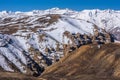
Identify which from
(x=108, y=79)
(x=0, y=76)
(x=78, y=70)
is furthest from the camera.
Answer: (x=78, y=70)

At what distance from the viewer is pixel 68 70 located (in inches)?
5792

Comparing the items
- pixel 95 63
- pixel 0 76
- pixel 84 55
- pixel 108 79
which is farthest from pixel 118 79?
pixel 84 55

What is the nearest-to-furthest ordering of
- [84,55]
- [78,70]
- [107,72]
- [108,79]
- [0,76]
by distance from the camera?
[0,76]
[108,79]
[107,72]
[78,70]
[84,55]

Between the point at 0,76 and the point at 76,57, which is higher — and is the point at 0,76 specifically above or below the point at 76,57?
below

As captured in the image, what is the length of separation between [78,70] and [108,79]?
1672 inches

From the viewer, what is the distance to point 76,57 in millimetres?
165375

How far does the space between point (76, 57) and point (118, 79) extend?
60.5 metres

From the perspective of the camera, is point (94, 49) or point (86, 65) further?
point (94, 49)

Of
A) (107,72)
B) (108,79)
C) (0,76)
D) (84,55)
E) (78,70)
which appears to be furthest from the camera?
(84,55)

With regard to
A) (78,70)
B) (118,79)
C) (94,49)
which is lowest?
(118,79)

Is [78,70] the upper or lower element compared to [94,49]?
lower

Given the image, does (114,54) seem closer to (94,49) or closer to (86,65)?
(86,65)

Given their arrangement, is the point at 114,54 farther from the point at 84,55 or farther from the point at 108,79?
the point at 108,79

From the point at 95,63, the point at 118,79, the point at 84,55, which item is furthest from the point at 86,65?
the point at 118,79
